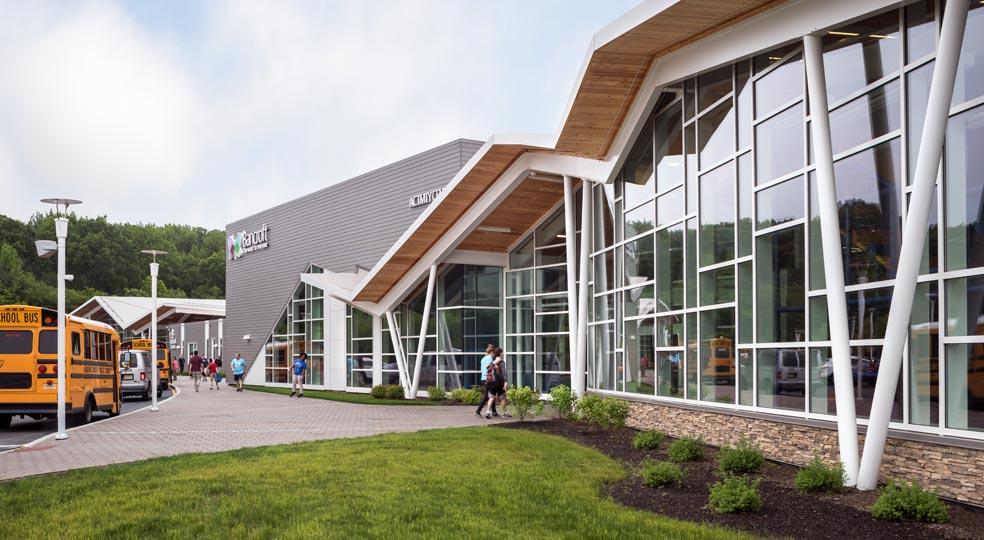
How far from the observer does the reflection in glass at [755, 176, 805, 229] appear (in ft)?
35.5

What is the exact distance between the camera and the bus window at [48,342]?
18.0 meters

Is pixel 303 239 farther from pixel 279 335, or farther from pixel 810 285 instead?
pixel 810 285

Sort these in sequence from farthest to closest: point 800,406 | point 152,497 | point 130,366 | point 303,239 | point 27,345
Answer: point 303,239
point 130,366
point 27,345
point 800,406
point 152,497

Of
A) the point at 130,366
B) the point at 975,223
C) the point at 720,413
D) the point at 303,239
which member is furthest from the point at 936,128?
the point at 303,239

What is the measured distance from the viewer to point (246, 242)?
Result: 46.7m

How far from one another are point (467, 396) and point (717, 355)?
41.1ft

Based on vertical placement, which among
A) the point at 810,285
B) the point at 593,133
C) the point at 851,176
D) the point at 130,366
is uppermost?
the point at 593,133

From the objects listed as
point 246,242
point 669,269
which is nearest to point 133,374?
point 246,242

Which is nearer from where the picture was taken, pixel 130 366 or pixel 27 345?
pixel 27 345

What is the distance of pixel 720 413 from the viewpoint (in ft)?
40.4

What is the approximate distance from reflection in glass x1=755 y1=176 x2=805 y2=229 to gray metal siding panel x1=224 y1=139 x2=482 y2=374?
1885cm

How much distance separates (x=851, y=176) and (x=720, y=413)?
13.6 feet

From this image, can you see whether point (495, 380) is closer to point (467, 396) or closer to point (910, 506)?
point (467, 396)

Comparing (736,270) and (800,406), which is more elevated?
(736,270)
